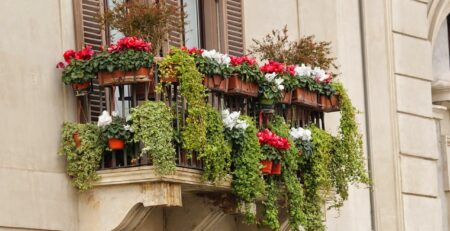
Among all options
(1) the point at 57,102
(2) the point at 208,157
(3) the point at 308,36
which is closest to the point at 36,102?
(1) the point at 57,102

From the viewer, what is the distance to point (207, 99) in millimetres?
19656

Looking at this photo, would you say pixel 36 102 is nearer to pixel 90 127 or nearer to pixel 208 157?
pixel 90 127

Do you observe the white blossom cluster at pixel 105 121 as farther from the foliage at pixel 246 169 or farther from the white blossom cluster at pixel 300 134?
the white blossom cluster at pixel 300 134

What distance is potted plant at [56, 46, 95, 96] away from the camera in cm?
1870

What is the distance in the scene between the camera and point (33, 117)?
1853cm

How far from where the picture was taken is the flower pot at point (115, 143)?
60.7 ft

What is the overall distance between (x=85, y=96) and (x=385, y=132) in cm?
675

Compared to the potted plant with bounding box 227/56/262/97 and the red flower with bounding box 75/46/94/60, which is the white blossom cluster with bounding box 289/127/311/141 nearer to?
the potted plant with bounding box 227/56/262/97

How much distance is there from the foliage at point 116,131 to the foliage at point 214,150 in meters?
0.80

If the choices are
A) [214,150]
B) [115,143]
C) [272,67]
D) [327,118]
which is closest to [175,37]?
[272,67]

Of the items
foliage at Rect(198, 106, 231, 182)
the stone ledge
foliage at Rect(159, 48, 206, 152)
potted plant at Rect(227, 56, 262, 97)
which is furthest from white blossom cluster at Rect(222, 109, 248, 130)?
the stone ledge

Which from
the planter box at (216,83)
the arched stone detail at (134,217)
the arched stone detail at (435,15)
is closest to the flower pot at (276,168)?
the planter box at (216,83)

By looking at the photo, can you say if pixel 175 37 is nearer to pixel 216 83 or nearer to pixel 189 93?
pixel 216 83

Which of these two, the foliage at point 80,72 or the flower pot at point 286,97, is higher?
the foliage at point 80,72
